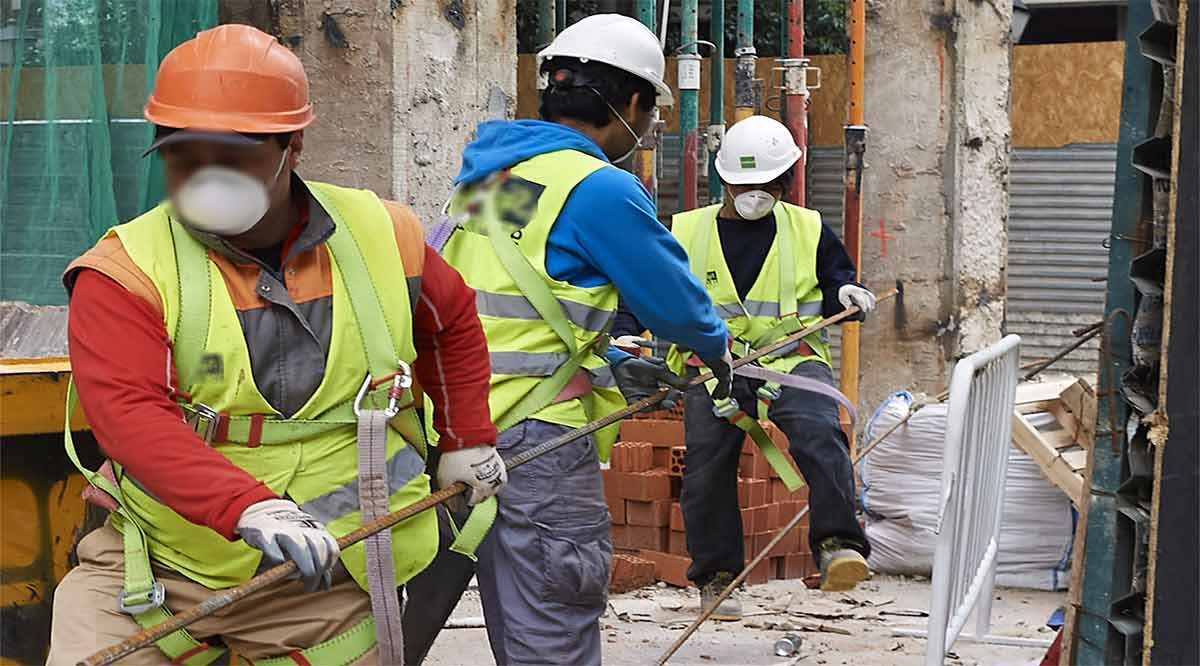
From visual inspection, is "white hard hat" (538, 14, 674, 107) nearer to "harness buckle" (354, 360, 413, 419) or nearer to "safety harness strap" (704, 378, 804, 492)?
"harness buckle" (354, 360, 413, 419)

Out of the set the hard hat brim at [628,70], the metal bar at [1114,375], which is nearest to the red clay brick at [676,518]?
the hard hat brim at [628,70]

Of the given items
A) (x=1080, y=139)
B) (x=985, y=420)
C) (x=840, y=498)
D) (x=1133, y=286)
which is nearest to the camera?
(x=1133, y=286)

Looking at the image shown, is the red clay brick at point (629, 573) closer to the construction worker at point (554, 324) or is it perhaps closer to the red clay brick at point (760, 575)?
the red clay brick at point (760, 575)

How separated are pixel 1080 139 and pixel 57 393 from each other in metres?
10.4

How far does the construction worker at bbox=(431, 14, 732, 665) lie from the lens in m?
4.07

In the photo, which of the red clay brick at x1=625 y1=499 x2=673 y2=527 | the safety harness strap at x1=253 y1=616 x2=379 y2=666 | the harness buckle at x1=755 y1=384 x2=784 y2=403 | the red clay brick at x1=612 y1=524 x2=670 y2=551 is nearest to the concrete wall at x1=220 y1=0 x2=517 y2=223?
the harness buckle at x1=755 y1=384 x2=784 y2=403

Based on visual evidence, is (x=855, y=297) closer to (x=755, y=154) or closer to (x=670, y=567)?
(x=755, y=154)

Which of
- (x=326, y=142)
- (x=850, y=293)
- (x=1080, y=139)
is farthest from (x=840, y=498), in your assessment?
(x=1080, y=139)

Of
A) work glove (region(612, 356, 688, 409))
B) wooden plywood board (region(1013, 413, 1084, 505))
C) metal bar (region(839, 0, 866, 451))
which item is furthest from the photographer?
metal bar (region(839, 0, 866, 451))

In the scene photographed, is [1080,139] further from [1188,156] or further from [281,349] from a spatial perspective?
[281,349]

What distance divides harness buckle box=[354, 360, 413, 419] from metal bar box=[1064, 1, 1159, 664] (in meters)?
1.49

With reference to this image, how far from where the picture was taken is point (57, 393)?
14.2 ft

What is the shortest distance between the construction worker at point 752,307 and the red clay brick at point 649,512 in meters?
0.88

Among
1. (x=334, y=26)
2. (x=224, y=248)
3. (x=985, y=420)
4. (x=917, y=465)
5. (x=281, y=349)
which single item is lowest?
(x=917, y=465)
